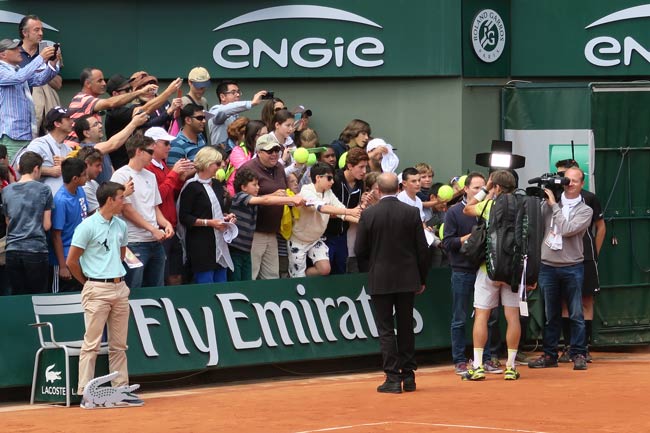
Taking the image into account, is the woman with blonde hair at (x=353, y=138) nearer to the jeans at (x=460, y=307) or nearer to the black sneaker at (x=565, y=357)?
the jeans at (x=460, y=307)

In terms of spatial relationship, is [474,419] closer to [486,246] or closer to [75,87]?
[486,246]

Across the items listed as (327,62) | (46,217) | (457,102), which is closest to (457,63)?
(457,102)

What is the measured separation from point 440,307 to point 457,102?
3384mm

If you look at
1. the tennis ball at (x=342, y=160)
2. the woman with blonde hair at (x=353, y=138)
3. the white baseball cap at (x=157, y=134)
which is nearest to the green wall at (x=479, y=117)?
the woman with blonde hair at (x=353, y=138)

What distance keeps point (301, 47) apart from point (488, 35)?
264cm

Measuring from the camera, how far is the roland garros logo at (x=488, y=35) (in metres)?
18.2

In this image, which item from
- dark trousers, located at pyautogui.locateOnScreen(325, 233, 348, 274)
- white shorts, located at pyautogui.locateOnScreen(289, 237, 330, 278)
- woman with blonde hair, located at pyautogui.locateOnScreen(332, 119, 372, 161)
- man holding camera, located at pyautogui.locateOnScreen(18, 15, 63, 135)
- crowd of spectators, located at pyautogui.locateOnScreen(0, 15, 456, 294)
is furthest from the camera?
woman with blonde hair, located at pyautogui.locateOnScreen(332, 119, 372, 161)

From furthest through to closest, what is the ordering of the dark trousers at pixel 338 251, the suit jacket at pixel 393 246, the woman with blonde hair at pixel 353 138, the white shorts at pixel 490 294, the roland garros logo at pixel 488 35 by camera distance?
the roland garros logo at pixel 488 35
the woman with blonde hair at pixel 353 138
the dark trousers at pixel 338 251
the white shorts at pixel 490 294
the suit jacket at pixel 393 246

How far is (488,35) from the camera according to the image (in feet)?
60.0

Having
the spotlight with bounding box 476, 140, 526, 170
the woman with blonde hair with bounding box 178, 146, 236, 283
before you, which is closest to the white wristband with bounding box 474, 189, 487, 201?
the spotlight with bounding box 476, 140, 526, 170

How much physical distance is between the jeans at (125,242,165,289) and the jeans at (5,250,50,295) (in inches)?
37.9

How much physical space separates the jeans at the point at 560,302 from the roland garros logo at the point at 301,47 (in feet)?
15.1

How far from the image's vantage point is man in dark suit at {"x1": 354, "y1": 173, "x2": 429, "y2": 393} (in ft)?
42.9

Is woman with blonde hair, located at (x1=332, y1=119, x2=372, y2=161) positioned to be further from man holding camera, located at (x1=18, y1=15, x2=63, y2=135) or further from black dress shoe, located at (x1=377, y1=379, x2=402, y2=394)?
black dress shoe, located at (x1=377, y1=379, x2=402, y2=394)
